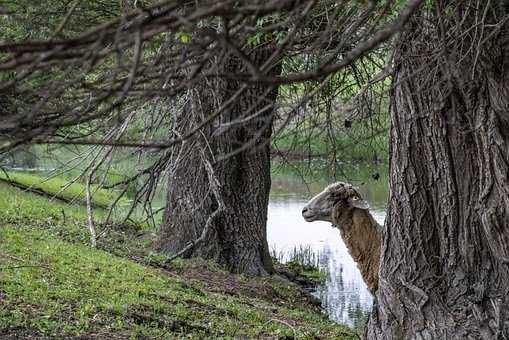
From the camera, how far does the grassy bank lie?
6.95 m

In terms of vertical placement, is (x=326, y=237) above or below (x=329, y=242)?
above

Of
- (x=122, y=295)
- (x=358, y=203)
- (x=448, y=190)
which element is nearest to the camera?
(x=448, y=190)

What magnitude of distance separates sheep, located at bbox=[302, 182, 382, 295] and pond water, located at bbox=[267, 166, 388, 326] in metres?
0.41

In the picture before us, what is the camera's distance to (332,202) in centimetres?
974

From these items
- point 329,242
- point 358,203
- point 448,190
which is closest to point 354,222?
point 358,203

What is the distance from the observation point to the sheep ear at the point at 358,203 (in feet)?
31.0

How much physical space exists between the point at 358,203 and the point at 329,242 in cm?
908

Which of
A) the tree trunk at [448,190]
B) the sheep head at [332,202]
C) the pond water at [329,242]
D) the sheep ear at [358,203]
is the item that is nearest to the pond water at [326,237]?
the pond water at [329,242]

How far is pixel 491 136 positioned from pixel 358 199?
3.55 metres

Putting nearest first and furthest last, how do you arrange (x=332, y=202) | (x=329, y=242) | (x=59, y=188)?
1. (x=332, y=202)
2. (x=59, y=188)
3. (x=329, y=242)

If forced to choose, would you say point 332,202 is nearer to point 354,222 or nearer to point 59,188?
point 354,222

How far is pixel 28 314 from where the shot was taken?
6.80 metres

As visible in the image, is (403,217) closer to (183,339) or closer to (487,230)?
(487,230)

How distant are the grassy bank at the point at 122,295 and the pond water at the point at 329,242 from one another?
1.10 meters
